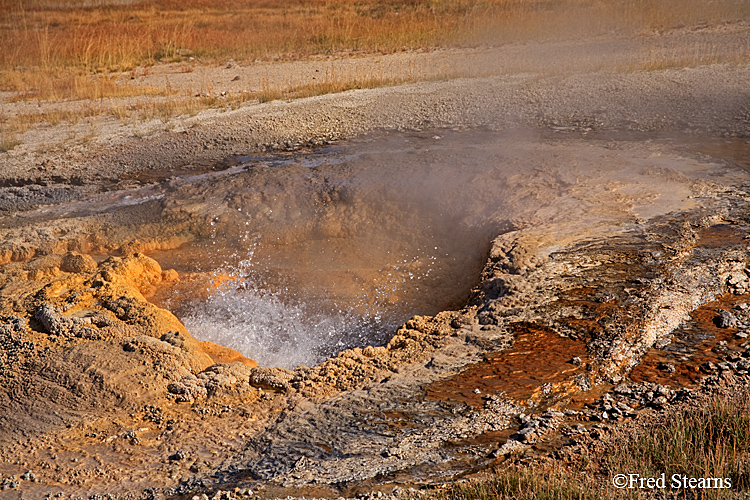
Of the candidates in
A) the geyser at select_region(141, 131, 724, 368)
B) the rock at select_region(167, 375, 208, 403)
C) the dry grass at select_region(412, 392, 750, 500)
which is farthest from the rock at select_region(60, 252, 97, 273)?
the dry grass at select_region(412, 392, 750, 500)

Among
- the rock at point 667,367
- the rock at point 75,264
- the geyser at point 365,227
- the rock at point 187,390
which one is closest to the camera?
the rock at point 667,367

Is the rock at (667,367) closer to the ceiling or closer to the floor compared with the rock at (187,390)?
closer to the ceiling

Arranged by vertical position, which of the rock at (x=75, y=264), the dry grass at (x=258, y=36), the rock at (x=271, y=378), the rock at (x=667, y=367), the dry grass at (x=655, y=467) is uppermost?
the dry grass at (x=258, y=36)

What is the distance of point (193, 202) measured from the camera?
5.67 meters

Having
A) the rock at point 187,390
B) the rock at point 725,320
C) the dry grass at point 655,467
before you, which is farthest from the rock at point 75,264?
the rock at point 725,320

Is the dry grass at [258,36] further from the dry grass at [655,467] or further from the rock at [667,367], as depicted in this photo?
the dry grass at [655,467]

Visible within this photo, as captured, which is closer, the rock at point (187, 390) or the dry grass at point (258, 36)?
the rock at point (187, 390)

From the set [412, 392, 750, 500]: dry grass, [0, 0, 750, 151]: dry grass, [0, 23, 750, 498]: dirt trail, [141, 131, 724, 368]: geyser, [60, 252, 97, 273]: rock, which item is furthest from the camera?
[0, 0, 750, 151]: dry grass

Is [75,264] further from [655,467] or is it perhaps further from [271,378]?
[655,467]

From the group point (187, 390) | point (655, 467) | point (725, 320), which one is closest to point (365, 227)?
point (187, 390)

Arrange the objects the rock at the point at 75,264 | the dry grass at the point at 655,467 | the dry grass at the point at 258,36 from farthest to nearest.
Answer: the dry grass at the point at 258,36
the rock at the point at 75,264
the dry grass at the point at 655,467

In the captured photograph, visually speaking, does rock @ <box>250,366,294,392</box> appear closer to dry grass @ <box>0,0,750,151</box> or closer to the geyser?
the geyser

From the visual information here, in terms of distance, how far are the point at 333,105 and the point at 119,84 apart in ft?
16.1

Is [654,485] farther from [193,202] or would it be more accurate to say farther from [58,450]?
[193,202]
